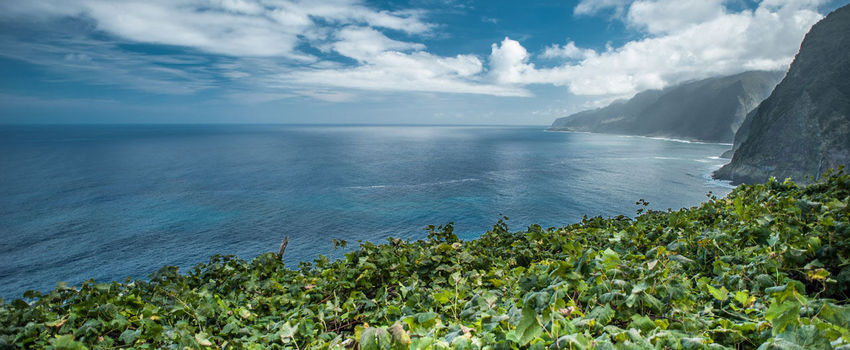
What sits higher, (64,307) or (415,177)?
(64,307)

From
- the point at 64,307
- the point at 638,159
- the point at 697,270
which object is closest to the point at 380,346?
the point at 697,270

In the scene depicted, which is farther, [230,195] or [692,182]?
[692,182]

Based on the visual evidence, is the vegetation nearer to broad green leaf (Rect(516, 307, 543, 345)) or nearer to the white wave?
broad green leaf (Rect(516, 307, 543, 345))

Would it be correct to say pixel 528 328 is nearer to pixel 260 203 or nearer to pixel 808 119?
pixel 260 203

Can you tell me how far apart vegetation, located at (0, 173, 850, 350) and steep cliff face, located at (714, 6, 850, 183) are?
345 feet

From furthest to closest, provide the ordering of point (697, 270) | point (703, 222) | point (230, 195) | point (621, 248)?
point (230, 195) < point (703, 222) < point (621, 248) < point (697, 270)

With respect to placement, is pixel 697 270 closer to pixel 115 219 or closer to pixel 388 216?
pixel 388 216

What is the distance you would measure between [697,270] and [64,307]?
11076mm

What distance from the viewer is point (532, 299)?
3217mm

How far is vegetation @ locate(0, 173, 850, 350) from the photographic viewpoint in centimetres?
263

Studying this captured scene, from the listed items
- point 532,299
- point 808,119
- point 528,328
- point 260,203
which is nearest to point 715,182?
point 808,119

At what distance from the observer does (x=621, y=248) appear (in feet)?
24.1

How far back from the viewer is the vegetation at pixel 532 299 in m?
2.63

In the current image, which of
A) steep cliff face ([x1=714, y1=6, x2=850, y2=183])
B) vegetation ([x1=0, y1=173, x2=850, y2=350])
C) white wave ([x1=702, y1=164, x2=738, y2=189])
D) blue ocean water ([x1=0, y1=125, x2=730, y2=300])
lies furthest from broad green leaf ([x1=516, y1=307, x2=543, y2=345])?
white wave ([x1=702, y1=164, x2=738, y2=189])
